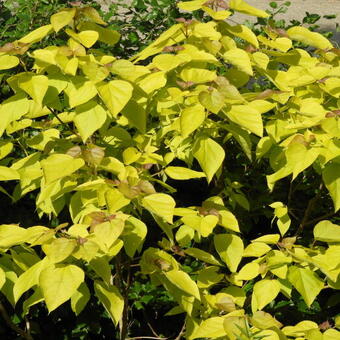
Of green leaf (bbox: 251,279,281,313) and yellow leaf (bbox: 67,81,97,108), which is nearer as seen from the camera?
yellow leaf (bbox: 67,81,97,108)

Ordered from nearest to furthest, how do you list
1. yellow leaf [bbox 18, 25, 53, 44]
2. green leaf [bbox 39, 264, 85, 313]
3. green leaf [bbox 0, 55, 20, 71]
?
1. green leaf [bbox 39, 264, 85, 313]
2. green leaf [bbox 0, 55, 20, 71]
3. yellow leaf [bbox 18, 25, 53, 44]

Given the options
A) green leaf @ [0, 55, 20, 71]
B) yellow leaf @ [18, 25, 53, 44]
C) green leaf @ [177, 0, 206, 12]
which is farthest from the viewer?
green leaf @ [177, 0, 206, 12]

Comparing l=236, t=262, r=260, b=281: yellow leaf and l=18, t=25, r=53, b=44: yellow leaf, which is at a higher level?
l=18, t=25, r=53, b=44: yellow leaf

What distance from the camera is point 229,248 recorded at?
2.34 m

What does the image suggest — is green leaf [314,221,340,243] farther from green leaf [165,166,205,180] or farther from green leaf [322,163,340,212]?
green leaf [165,166,205,180]

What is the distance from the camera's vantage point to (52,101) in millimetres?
2205

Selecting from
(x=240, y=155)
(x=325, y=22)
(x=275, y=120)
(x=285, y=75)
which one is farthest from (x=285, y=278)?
(x=325, y=22)

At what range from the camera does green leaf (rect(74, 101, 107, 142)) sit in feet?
6.73

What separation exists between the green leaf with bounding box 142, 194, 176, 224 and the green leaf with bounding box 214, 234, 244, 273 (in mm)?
440

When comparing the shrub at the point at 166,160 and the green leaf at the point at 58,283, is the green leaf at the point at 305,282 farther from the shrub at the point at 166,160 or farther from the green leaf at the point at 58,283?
the green leaf at the point at 58,283

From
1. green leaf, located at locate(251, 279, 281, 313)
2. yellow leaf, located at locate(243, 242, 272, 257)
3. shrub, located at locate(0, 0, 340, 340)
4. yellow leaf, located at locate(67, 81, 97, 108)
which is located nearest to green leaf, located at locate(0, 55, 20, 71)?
shrub, located at locate(0, 0, 340, 340)

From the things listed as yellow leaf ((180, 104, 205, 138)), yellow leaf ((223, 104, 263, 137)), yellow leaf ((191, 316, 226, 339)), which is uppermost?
yellow leaf ((180, 104, 205, 138))

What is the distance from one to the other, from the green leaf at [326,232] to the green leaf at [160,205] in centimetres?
63

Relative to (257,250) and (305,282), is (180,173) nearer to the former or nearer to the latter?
(257,250)
